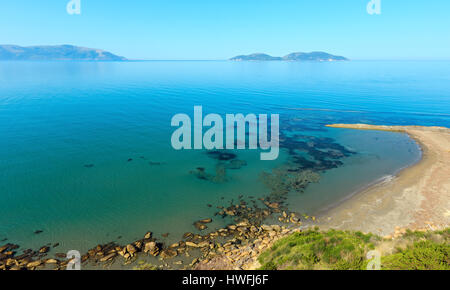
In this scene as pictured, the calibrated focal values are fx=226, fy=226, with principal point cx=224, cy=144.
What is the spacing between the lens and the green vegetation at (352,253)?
11.6 metres

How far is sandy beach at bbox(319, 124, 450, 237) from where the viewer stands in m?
21.1

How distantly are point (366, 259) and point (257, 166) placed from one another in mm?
21833

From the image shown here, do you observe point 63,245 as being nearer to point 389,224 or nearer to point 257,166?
point 257,166

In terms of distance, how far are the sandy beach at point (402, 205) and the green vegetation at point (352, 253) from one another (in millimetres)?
5003

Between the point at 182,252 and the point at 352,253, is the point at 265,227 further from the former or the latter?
the point at 352,253

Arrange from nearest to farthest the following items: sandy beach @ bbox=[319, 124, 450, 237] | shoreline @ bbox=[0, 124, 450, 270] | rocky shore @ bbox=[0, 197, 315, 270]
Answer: rocky shore @ bbox=[0, 197, 315, 270], shoreline @ bbox=[0, 124, 450, 270], sandy beach @ bbox=[319, 124, 450, 237]

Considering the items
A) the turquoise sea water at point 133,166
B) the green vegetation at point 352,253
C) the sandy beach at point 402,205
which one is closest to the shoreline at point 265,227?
the sandy beach at point 402,205

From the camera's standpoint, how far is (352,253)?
13.4 meters

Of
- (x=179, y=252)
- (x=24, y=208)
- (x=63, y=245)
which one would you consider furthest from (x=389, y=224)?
(x=24, y=208)

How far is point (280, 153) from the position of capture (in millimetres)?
38750

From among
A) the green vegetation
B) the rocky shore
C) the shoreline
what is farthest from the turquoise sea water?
the green vegetation

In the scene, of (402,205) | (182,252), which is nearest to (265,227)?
(182,252)

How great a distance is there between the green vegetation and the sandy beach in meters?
5.00

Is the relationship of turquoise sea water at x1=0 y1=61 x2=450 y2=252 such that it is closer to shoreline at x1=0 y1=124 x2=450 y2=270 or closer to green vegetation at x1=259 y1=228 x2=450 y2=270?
shoreline at x1=0 y1=124 x2=450 y2=270
